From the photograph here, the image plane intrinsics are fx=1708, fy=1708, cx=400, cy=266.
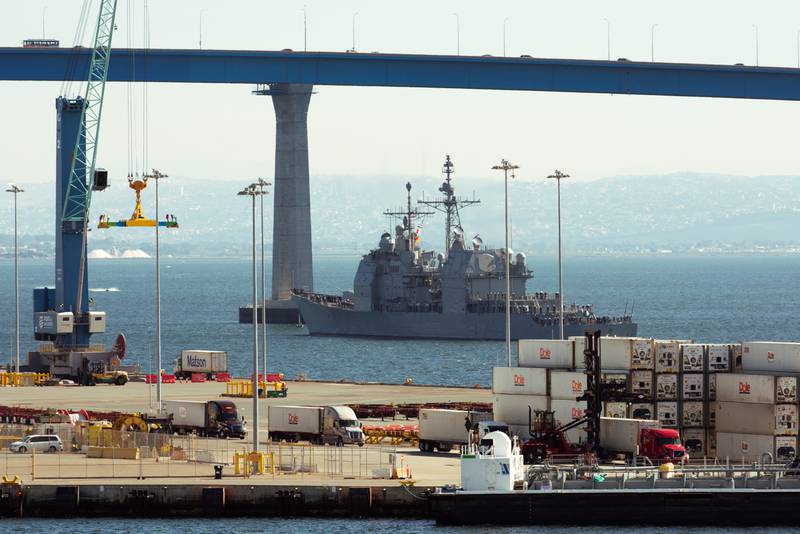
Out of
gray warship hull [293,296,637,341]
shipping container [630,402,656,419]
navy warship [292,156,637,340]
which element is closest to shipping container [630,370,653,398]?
shipping container [630,402,656,419]

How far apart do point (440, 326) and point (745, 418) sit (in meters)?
106

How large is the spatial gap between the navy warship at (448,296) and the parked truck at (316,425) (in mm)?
89467

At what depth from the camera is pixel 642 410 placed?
67.4m

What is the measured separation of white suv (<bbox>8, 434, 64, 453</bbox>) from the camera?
6844 cm

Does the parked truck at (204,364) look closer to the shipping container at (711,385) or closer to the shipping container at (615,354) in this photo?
the shipping container at (615,354)

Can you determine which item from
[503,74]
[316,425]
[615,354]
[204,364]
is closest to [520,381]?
[615,354]

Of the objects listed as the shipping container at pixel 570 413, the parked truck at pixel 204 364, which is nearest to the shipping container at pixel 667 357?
the shipping container at pixel 570 413

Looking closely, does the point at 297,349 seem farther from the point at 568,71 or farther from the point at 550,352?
the point at 550,352

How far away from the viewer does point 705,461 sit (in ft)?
201

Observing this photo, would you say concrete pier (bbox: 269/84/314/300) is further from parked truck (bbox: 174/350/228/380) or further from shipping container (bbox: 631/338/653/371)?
shipping container (bbox: 631/338/653/371)

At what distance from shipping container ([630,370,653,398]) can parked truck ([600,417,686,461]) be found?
2.40m

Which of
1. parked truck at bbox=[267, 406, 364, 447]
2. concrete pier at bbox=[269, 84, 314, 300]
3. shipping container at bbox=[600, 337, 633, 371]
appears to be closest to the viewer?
shipping container at bbox=[600, 337, 633, 371]

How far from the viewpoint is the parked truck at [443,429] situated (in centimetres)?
6712

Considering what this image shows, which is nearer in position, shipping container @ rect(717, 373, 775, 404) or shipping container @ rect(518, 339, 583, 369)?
shipping container @ rect(717, 373, 775, 404)
